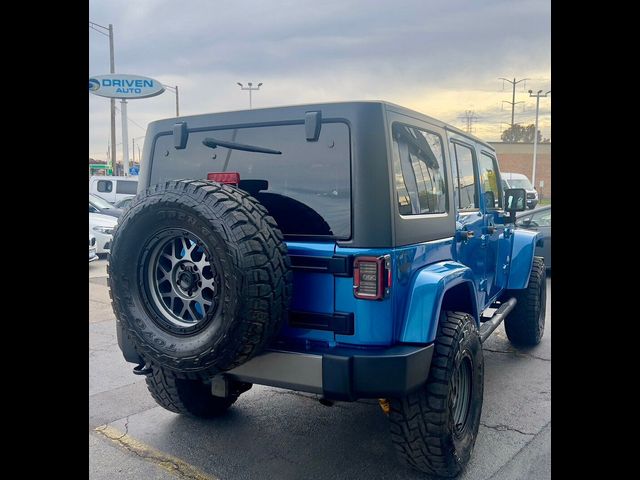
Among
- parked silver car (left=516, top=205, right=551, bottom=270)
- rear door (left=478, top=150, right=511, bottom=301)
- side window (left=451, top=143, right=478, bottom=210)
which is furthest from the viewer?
parked silver car (left=516, top=205, right=551, bottom=270)

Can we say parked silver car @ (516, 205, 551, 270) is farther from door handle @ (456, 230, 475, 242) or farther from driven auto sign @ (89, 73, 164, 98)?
driven auto sign @ (89, 73, 164, 98)

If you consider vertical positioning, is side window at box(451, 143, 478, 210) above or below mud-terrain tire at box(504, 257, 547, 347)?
above

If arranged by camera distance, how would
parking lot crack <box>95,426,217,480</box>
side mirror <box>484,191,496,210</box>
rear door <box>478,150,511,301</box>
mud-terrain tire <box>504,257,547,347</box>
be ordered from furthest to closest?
mud-terrain tire <box>504,257,547,347</box> < side mirror <box>484,191,496,210</box> < rear door <box>478,150,511,301</box> < parking lot crack <box>95,426,217,480</box>

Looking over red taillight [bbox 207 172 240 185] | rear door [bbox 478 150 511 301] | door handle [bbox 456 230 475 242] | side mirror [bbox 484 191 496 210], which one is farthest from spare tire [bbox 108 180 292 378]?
side mirror [bbox 484 191 496 210]

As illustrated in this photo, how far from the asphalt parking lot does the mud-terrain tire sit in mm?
851

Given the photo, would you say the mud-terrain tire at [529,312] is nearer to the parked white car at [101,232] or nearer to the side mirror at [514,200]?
the side mirror at [514,200]

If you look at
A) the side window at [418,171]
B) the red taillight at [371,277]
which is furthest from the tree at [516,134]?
the red taillight at [371,277]

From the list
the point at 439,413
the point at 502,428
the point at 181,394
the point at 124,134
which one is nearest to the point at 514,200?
the point at 502,428

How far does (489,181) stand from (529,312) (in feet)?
4.92

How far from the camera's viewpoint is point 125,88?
24.5 m

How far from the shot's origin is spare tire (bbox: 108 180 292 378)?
2455mm

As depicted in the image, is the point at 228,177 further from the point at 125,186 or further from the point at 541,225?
the point at 125,186

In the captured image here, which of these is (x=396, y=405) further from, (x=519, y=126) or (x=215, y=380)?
(x=519, y=126)
